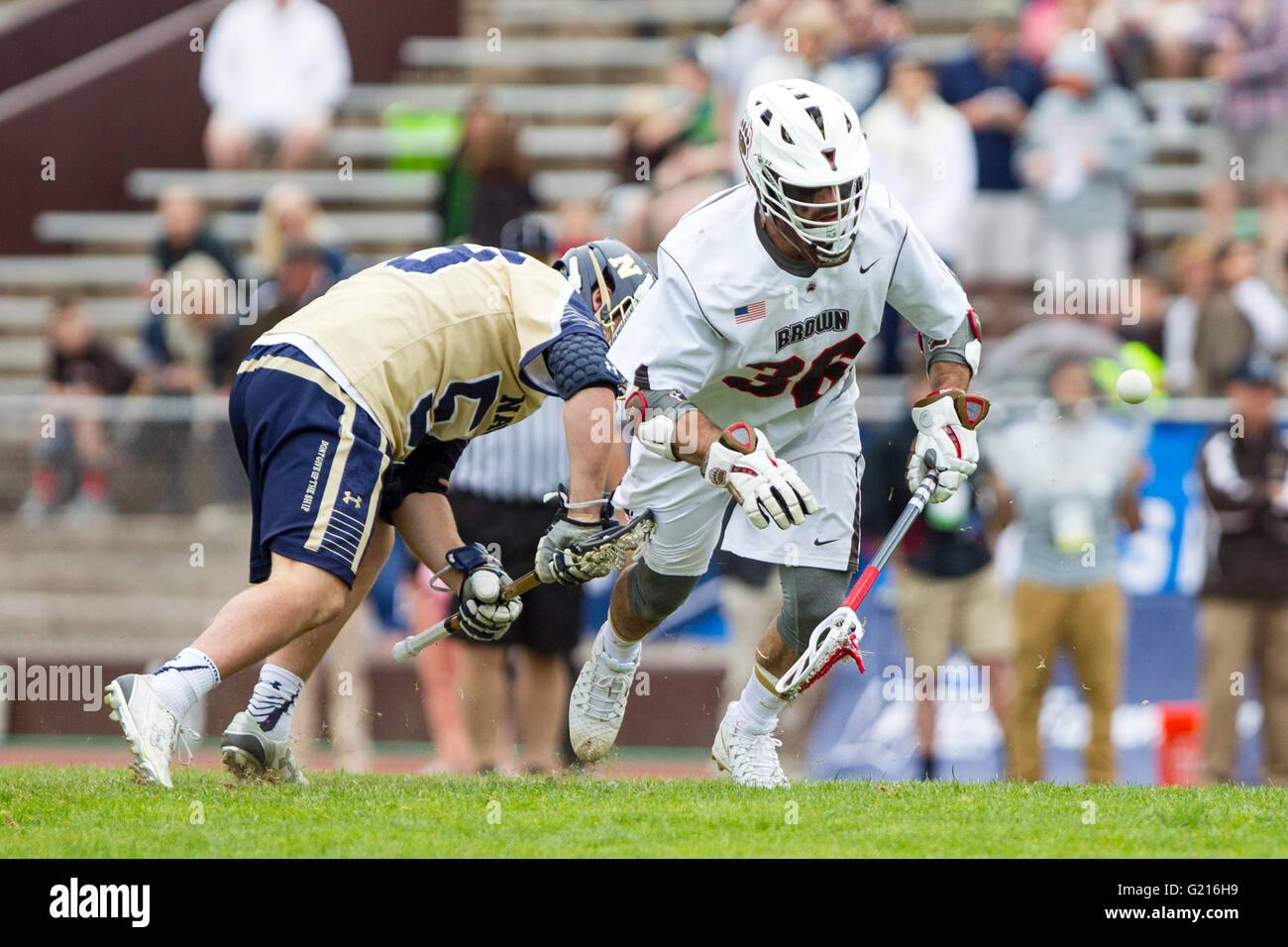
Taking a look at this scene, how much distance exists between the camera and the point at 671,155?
1347 cm

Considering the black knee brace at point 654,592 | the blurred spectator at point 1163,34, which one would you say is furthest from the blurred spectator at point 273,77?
the black knee brace at point 654,592

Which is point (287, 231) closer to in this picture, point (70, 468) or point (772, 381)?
point (70, 468)

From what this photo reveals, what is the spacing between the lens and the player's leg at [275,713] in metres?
6.52

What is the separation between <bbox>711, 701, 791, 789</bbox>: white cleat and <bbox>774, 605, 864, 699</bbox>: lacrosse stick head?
61cm

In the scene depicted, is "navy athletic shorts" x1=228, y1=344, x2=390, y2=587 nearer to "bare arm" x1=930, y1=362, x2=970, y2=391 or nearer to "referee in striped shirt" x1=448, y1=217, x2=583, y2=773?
"bare arm" x1=930, y1=362, x2=970, y2=391

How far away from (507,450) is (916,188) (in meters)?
5.22

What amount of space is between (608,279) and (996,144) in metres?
7.45

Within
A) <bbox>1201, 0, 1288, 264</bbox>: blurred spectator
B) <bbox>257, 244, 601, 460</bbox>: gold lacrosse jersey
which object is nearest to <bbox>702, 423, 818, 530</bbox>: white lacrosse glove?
<bbox>257, 244, 601, 460</bbox>: gold lacrosse jersey

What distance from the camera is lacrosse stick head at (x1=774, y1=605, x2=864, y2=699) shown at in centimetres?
659

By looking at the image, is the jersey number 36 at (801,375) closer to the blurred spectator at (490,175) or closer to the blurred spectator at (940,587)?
the blurred spectator at (940,587)

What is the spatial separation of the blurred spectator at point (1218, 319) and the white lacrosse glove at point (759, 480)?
6.17m

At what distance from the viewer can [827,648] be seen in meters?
6.58
